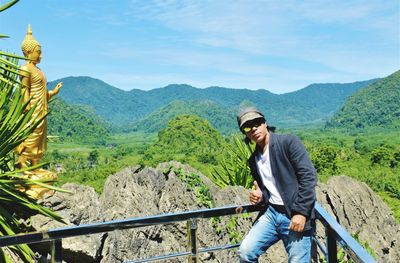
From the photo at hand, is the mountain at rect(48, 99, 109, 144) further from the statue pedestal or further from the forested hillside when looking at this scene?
the statue pedestal

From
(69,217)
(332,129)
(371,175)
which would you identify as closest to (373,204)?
(69,217)

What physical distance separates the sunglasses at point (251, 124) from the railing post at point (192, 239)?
535 millimetres

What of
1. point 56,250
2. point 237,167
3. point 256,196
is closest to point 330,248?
point 256,196

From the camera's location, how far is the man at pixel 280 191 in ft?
7.25

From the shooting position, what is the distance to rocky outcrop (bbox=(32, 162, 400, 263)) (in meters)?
4.58

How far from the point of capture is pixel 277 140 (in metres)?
2.30

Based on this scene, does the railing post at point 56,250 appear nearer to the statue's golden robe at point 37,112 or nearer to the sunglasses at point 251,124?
the sunglasses at point 251,124

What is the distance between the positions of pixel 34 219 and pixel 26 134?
110 cm

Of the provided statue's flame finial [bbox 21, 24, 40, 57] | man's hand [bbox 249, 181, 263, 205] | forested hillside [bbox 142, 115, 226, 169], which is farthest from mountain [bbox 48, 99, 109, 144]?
man's hand [bbox 249, 181, 263, 205]

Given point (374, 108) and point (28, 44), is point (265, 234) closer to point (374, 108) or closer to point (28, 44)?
point (28, 44)

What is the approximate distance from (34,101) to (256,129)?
2.92 m

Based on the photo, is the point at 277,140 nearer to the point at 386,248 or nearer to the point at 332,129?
the point at 386,248

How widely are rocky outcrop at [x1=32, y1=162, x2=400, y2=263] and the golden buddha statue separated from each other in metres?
0.43

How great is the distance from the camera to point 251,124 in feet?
7.59
